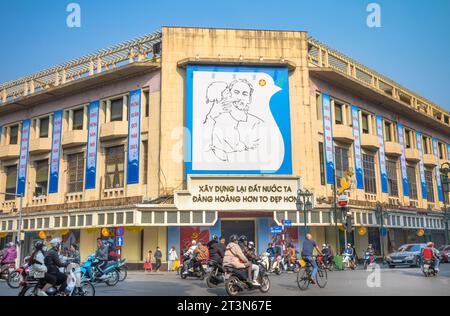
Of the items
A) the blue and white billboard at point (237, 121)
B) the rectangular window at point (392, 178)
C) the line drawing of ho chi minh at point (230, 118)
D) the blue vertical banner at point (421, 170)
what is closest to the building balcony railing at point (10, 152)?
the blue and white billboard at point (237, 121)

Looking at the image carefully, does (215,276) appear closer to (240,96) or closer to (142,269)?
(142,269)

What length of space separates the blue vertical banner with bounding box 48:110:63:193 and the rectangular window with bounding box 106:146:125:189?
4.74m

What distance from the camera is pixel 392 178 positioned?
123ft

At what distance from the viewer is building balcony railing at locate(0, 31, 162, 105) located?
100 feet

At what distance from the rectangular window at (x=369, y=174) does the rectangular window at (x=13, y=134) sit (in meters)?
29.2

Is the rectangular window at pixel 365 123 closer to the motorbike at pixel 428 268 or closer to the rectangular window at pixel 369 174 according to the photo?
the rectangular window at pixel 369 174

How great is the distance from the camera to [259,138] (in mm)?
28156

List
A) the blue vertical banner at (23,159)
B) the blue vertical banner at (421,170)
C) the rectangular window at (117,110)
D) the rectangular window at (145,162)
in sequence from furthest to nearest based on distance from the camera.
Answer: the blue vertical banner at (421,170) < the blue vertical banner at (23,159) < the rectangular window at (117,110) < the rectangular window at (145,162)

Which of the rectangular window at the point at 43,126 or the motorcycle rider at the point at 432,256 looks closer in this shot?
the motorcycle rider at the point at 432,256

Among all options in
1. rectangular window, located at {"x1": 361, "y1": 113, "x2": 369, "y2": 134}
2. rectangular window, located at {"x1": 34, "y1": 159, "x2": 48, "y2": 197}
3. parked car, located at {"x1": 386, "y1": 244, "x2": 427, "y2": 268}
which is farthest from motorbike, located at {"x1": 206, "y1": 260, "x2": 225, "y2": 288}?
rectangular window, located at {"x1": 361, "y1": 113, "x2": 369, "y2": 134}

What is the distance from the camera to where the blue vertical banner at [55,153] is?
32625mm

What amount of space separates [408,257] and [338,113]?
42.6 feet

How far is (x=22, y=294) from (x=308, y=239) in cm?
876
